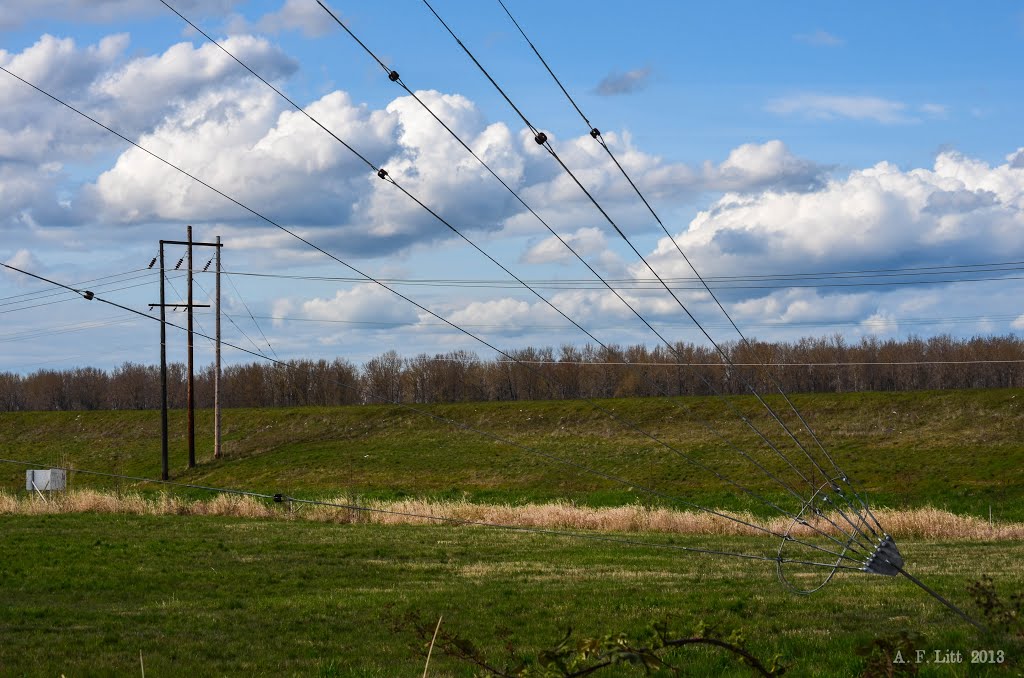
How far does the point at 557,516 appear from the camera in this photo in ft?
96.1

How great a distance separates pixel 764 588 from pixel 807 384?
7633cm

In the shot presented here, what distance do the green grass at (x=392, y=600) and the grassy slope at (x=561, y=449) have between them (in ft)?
70.0

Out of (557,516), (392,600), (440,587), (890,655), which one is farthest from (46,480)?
(890,655)

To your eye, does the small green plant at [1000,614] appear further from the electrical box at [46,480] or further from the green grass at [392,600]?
the electrical box at [46,480]

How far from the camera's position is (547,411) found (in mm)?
69500

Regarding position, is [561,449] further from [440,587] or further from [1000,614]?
[1000,614]

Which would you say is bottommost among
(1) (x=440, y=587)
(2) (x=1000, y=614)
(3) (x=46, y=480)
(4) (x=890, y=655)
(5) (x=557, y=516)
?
(5) (x=557, y=516)

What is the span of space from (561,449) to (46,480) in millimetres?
28930

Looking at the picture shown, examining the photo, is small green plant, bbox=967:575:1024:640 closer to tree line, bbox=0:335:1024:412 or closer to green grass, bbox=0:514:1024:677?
green grass, bbox=0:514:1024:677

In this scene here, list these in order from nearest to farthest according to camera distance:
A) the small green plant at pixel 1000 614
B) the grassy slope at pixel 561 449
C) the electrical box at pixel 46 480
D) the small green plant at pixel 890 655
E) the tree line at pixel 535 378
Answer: the small green plant at pixel 890 655
the small green plant at pixel 1000 614
the electrical box at pixel 46 480
the grassy slope at pixel 561 449
the tree line at pixel 535 378

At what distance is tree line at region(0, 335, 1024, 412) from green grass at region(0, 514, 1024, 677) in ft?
186

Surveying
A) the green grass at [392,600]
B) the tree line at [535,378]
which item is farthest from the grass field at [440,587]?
the tree line at [535,378]

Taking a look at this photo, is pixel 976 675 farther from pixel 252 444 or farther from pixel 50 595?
pixel 252 444

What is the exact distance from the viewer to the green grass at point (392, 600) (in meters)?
10.7
